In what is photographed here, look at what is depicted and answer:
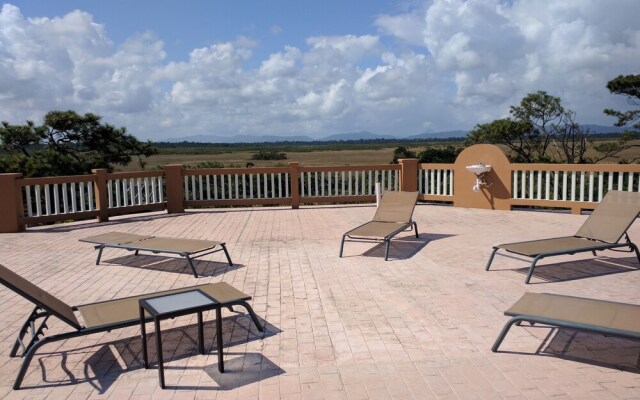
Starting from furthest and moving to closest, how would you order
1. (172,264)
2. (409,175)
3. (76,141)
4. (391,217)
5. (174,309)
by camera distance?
(76,141) → (409,175) → (391,217) → (172,264) → (174,309)

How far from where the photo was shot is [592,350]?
427cm

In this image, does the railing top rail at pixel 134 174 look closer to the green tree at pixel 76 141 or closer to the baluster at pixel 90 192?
the baluster at pixel 90 192

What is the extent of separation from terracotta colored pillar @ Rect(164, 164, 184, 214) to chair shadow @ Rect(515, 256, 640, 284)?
28.7 feet

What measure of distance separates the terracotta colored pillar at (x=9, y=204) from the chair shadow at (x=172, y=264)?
395 centimetres

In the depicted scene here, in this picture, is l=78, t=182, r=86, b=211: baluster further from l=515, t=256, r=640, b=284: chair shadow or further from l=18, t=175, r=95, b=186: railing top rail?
l=515, t=256, r=640, b=284: chair shadow

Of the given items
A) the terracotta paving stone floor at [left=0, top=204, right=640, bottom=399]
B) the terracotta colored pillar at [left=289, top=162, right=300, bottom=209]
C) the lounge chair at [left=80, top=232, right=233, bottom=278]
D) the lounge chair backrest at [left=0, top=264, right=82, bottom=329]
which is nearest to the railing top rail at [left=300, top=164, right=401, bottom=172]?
the terracotta colored pillar at [left=289, top=162, right=300, bottom=209]

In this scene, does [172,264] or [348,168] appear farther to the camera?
[348,168]

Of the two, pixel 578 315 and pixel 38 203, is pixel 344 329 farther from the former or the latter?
pixel 38 203

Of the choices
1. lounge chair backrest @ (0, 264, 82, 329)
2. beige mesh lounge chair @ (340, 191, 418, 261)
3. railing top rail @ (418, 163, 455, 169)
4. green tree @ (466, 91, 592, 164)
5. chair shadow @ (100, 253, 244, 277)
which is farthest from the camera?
green tree @ (466, 91, 592, 164)

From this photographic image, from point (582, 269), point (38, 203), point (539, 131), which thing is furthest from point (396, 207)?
point (539, 131)

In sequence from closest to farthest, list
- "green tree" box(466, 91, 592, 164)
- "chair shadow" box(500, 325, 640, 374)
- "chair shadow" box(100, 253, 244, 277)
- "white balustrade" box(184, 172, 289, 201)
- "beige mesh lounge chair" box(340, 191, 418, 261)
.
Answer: "chair shadow" box(500, 325, 640, 374) → "chair shadow" box(100, 253, 244, 277) → "beige mesh lounge chair" box(340, 191, 418, 261) → "white balustrade" box(184, 172, 289, 201) → "green tree" box(466, 91, 592, 164)

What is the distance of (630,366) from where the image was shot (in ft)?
13.0

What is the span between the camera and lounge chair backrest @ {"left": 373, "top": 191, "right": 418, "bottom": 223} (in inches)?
351

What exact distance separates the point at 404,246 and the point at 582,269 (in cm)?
265
